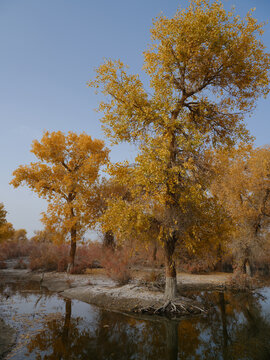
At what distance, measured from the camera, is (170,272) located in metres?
10.7

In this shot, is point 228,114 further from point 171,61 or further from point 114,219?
point 114,219

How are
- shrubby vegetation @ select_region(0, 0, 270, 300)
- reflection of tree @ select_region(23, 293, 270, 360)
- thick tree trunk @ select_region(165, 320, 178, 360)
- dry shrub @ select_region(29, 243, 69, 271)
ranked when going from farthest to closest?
dry shrub @ select_region(29, 243, 69, 271), shrubby vegetation @ select_region(0, 0, 270, 300), thick tree trunk @ select_region(165, 320, 178, 360), reflection of tree @ select_region(23, 293, 270, 360)

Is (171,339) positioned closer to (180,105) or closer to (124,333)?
(124,333)

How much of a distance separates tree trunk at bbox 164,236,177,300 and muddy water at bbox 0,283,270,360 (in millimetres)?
1487

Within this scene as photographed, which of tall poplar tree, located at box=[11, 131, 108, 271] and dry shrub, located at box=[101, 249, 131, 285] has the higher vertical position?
tall poplar tree, located at box=[11, 131, 108, 271]

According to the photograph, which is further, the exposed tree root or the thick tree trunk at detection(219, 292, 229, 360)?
the exposed tree root

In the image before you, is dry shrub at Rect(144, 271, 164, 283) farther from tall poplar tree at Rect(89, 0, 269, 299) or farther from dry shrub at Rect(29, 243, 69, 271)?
dry shrub at Rect(29, 243, 69, 271)

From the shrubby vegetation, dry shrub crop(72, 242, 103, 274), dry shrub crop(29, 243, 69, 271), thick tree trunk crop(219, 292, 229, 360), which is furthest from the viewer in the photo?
dry shrub crop(29, 243, 69, 271)

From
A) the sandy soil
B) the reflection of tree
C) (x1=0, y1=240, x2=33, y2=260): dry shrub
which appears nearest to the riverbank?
the reflection of tree

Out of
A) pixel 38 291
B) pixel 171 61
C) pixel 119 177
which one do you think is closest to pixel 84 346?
pixel 119 177

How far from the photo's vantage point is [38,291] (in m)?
13.4

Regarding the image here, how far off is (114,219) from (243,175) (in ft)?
51.6

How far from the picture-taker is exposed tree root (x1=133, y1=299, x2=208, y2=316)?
987cm

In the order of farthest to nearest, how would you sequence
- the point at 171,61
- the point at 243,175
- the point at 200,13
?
the point at 243,175, the point at 171,61, the point at 200,13
